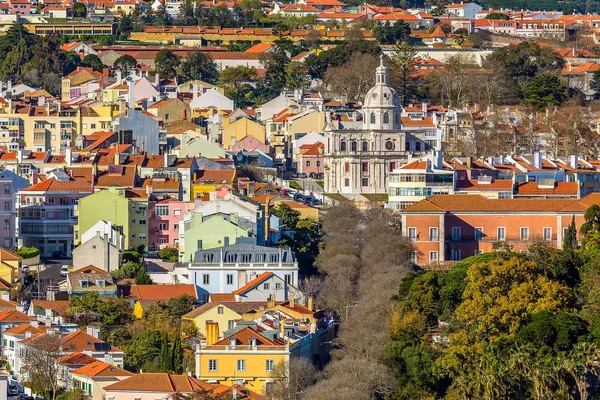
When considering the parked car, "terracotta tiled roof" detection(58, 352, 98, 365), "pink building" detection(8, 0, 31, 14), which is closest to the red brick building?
"terracotta tiled roof" detection(58, 352, 98, 365)

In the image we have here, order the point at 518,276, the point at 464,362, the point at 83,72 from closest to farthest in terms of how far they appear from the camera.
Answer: the point at 464,362
the point at 518,276
the point at 83,72

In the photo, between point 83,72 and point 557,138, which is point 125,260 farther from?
point 83,72

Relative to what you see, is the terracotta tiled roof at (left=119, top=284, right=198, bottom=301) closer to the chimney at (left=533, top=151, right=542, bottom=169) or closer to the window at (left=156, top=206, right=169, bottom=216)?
the window at (left=156, top=206, right=169, bottom=216)

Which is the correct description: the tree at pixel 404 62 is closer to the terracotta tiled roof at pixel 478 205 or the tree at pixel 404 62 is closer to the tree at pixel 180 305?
the terracotta tiled roof at pixel 478 205

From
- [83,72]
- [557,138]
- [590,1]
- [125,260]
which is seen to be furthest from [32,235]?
[590,1]

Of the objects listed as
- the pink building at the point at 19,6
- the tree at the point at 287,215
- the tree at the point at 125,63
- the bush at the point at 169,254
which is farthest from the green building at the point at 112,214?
the pink building at the point at 19,6

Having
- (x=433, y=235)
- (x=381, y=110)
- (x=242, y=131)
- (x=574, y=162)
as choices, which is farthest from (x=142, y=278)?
(x=242, y=131)

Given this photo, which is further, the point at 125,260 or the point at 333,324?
the point at 125,260
